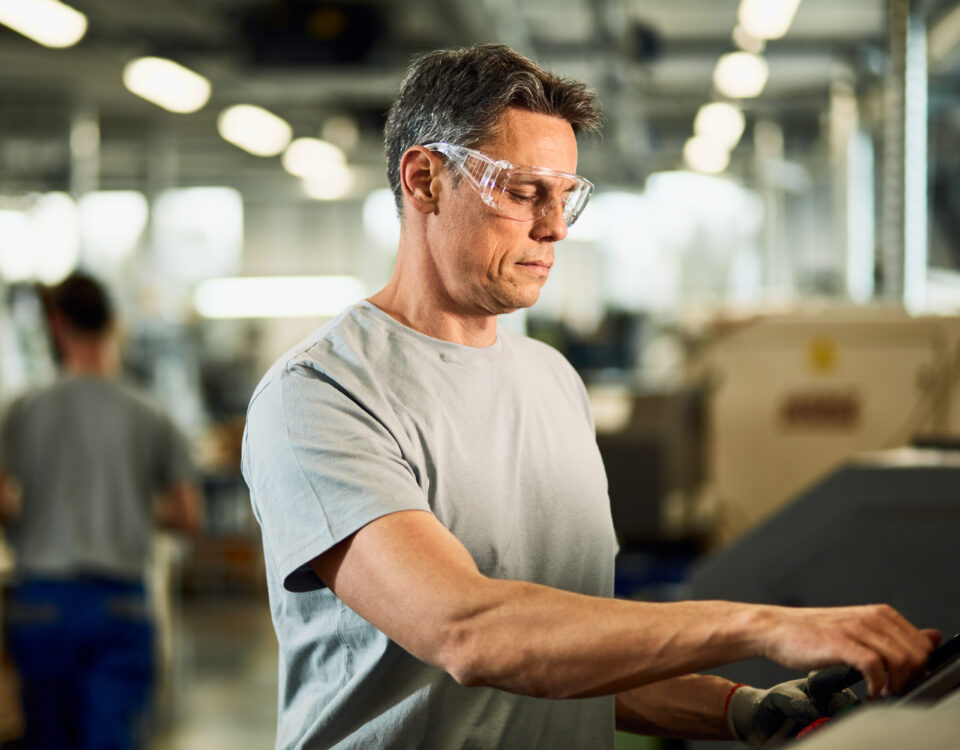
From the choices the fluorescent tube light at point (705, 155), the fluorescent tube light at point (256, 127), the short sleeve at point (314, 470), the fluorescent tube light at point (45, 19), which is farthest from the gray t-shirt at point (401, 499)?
the fluorescent tube light at point (705, 155)

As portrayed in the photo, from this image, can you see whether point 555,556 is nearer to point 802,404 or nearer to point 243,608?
point 802,404

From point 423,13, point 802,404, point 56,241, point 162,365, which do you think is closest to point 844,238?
point 423,13

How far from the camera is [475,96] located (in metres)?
1.36

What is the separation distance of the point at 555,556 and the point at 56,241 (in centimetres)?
1327

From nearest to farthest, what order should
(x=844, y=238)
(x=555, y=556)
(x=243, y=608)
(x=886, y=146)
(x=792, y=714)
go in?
(x=792, y=714)
(x=555, y=556)
(x=886, y=146)
(x=844, y=238)
(x=243, y=608)

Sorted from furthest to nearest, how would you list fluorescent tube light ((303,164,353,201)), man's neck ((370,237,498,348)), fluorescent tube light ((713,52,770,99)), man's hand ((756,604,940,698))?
fluorescent tube light ((303,164,353,201)) < fluorescent tube light ((713,52,770,99)) < man's neck ((370,237,498,348)) < man's hand ((756,604,940,698))

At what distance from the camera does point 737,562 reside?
7.34 feet

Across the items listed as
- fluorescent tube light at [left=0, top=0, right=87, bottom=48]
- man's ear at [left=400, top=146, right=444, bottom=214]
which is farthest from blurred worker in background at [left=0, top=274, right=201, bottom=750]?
fluorescent tube light at [left=0, top=0, right=87, bottom=48]

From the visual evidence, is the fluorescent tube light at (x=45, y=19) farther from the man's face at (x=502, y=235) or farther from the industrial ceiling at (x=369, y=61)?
the man's face at (x=502, y=235)

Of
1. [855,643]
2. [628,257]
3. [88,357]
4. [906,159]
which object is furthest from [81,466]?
[628,257]

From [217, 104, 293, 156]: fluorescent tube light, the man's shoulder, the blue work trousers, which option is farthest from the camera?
[217, 104, 293, 156]: fluorescent tube light

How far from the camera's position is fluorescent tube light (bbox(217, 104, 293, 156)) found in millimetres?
9609

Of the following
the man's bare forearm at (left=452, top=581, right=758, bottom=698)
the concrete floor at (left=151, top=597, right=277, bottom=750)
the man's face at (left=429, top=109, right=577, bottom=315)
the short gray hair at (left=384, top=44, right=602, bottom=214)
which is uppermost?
the short gray hair at (left=384, top=44, right=602, bottom=214)

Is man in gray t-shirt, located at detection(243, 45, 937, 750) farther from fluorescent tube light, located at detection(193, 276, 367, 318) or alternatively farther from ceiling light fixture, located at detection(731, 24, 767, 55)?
fluorescent tube light, located at detection(193, 276, 367, 318)
